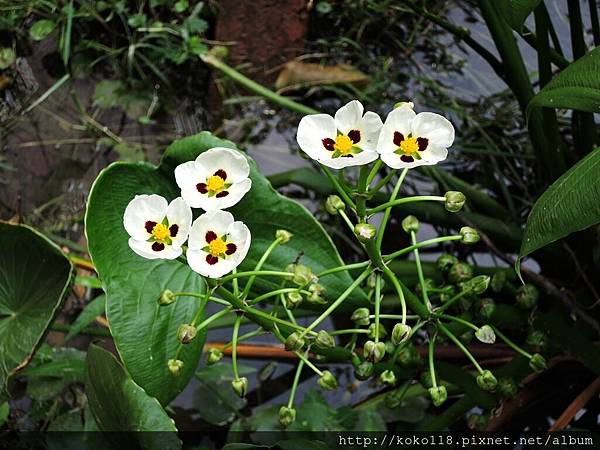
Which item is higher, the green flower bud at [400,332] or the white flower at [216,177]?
the white flower at [216,177]

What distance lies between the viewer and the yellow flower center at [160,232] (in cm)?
68

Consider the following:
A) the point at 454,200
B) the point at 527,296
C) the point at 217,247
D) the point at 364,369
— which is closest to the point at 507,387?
the point at 527,296

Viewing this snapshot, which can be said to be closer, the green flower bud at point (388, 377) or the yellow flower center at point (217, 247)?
the yellow flower center at point (217, 247)

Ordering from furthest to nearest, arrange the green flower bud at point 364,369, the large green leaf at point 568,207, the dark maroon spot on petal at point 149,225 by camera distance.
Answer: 1. the green flower bud at point 364,369
2. the dark maroon spot on petal at point 149,225
3. the large green leaf at point 568,207

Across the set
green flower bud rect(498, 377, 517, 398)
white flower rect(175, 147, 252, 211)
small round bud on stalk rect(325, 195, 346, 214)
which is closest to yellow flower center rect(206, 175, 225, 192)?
white flower rect(175, 147, 252, 211)

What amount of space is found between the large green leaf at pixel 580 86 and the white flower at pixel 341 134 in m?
0.15

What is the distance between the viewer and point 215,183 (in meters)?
0.70

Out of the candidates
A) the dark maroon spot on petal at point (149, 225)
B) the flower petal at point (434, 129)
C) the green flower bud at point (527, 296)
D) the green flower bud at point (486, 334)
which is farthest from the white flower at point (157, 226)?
the green flower bud at point (527, 296)

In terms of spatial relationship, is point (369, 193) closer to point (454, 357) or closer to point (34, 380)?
point (454, 357)

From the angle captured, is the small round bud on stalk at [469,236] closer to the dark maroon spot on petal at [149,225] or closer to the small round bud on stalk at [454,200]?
the small round bud on stalk at [454,200]

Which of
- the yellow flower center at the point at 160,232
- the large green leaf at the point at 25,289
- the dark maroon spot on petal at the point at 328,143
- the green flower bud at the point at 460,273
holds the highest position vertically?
the dark maroon spot on petal at the point at 328,143

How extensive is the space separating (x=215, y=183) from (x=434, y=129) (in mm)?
197

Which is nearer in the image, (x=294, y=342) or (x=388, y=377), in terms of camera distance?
(x=294, y=342)

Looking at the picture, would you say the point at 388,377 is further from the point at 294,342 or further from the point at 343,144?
the point at 343,144
